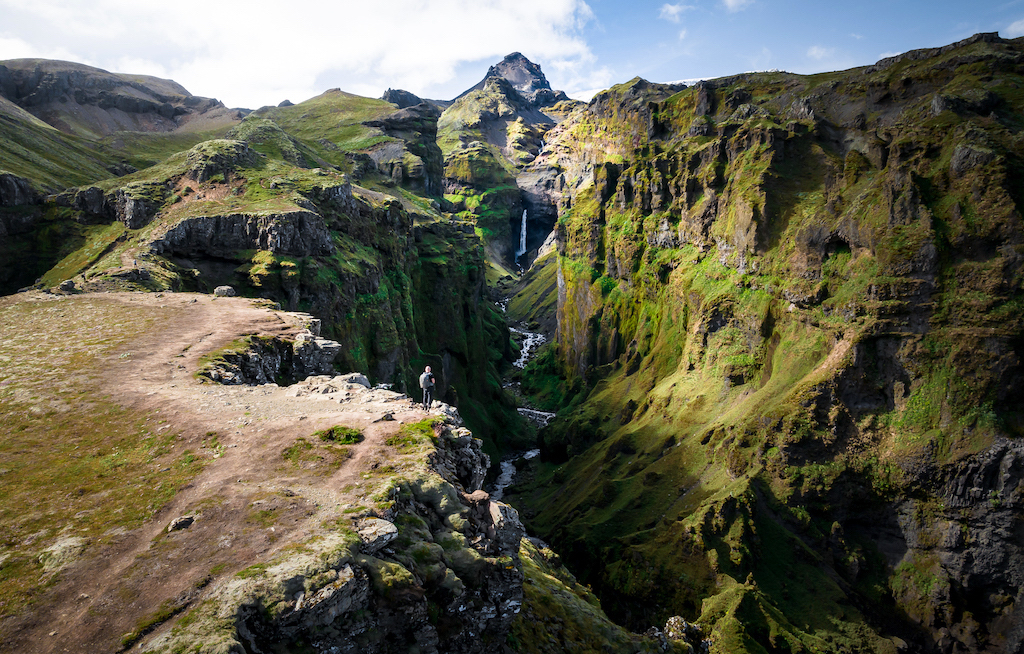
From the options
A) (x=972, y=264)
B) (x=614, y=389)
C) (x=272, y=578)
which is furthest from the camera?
(x=614, y=389)

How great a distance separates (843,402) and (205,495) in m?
56.9

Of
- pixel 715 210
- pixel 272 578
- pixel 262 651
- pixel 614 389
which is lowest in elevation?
pixel 614 389

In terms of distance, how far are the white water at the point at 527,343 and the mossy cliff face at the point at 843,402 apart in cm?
8146

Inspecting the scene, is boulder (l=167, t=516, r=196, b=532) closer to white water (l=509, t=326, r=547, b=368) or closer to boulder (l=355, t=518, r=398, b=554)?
boulder (l=355, t=518, r=398, b=554)

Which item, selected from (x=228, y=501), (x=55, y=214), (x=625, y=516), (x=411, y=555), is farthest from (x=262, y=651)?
(x=55, y=214)

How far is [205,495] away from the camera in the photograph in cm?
1922

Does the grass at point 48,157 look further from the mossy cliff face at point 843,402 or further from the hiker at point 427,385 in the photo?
the mossy cliff face at point 843,402

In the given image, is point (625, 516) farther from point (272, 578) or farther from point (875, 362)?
point (272, 578)

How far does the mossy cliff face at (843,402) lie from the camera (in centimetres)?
4462

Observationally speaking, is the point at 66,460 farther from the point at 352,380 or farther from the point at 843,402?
the point at 843,402

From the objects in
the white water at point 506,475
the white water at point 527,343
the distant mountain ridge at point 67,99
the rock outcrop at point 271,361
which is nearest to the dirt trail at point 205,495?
the rock outcrop at point 271,361

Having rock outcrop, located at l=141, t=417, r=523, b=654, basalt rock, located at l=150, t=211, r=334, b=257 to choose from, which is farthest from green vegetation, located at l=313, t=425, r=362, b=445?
basalt rock, located at l=150, t=211, r=334, b=257

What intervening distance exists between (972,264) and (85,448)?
218ft

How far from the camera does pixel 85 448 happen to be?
2192 cm
